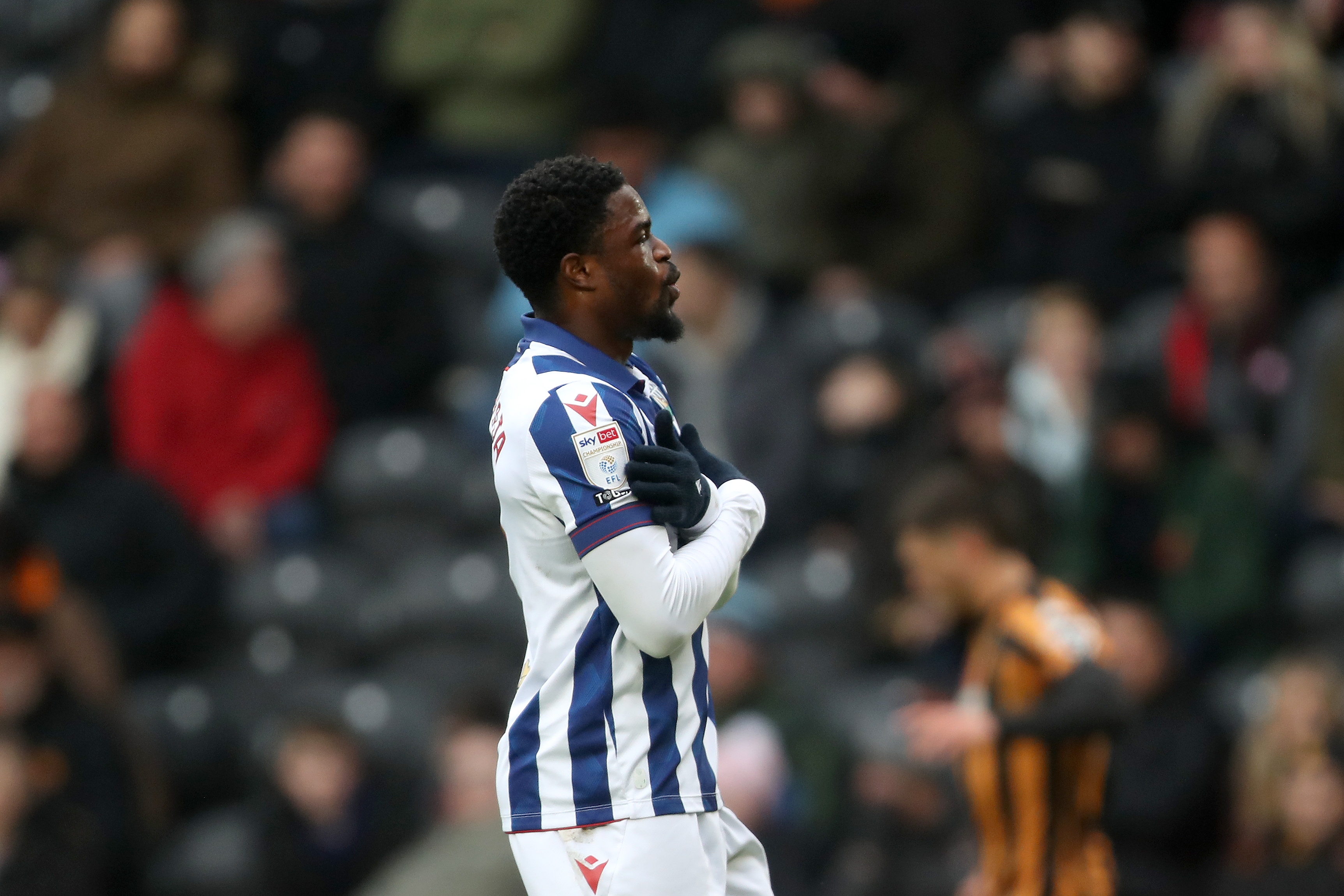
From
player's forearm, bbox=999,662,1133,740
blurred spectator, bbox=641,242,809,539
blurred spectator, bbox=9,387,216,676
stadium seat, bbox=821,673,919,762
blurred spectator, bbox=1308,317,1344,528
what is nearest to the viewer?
player's forearm, bbox=999,662,1133,740

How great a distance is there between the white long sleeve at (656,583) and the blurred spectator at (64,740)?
5.15 m

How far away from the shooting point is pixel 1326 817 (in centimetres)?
722

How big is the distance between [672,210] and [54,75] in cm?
441

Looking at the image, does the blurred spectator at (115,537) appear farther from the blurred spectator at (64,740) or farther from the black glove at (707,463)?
the black glove at (707,463)

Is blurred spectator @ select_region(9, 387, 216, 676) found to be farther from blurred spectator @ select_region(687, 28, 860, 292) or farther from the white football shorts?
the white football shorts

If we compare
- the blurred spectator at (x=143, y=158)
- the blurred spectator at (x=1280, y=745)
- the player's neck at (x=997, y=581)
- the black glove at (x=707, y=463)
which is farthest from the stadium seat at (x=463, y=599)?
the black glove at (x=707, y=463)

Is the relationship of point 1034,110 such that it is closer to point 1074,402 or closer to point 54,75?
point 1074,402

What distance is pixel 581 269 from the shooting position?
3635mm

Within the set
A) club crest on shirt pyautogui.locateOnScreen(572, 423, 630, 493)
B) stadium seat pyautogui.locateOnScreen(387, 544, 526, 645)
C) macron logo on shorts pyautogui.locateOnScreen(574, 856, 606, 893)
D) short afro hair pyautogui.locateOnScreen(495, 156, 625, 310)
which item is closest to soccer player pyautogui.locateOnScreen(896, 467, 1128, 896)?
macron logo on shorts pyautogui.locateOnScreen(574, 856, 606, 893)

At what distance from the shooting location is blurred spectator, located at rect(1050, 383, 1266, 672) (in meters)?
8.27

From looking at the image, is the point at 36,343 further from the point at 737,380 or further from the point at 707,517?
the point at 707,517

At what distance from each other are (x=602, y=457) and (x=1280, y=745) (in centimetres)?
490

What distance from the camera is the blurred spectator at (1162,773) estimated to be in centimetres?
768

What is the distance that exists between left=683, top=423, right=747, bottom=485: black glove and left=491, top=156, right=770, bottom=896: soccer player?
0.17ft
